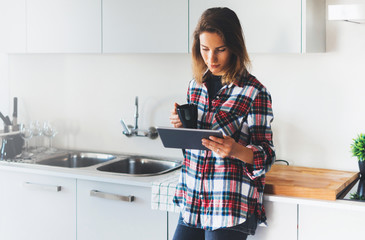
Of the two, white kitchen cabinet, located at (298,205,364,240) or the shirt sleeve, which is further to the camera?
white kitchen cabinet, located at (298,205,364,240)

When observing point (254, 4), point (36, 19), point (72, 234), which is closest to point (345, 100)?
point (254, 4)

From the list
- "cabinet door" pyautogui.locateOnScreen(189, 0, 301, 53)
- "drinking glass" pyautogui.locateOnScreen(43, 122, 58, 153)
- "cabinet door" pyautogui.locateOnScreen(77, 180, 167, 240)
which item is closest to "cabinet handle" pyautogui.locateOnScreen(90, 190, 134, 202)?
"cabinet door" pyautogui.locateOnScreen(77, 180, 167, 240)

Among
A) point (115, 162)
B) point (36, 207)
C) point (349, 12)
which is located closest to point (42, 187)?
point (36, 207)

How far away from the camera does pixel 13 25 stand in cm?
325

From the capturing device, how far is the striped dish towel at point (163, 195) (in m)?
2.52

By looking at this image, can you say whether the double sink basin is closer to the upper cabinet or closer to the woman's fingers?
the upper cabinet

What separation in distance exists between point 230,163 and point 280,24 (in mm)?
769

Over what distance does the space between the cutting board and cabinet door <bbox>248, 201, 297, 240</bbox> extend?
6 centimetres

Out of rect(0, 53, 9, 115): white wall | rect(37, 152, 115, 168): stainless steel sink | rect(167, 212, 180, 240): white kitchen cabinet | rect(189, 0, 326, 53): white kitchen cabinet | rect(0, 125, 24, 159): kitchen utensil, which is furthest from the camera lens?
rect(0, 53, 9, 115): white wall

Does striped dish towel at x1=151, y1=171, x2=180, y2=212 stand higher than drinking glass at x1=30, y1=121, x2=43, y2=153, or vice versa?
drinking glass at x1=30, y1=121, x2=43, y2=153

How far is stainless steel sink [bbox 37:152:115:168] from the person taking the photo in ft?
11.0

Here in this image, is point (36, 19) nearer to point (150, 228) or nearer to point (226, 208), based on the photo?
point (150, 228)

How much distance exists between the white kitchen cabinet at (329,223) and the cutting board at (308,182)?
6 centimetres

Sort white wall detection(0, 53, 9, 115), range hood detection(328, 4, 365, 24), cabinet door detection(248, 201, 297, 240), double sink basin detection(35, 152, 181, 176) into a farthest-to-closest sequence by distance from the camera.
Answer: white wall detection(0, 53, 9, 115) < double sink basin detection(35, 152, 181, 176) < cabinet door detection(248, 201, 297, 240) < range hood detection(328, 4, 365, 24)
